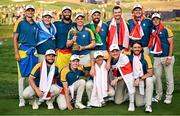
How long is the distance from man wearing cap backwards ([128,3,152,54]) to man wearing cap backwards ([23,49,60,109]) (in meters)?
1.24

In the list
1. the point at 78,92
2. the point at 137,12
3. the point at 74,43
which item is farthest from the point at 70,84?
the point at 137,12

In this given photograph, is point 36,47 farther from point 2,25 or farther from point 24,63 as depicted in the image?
point 2,25

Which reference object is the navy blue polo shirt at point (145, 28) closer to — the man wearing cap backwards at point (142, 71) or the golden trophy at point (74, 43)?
the man wearing cap backwards at point (142, 71)

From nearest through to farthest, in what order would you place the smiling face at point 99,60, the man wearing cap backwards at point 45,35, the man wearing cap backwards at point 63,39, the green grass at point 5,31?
the smiling face at point 99,60 → the man wearing cap backwards at point 45,35 → the man wearing cap backwards at point 63,39 → the green grass at point 5,31

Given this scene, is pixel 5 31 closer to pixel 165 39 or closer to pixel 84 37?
pixel 84 37

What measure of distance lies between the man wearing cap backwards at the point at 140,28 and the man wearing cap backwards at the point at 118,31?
0.31ft

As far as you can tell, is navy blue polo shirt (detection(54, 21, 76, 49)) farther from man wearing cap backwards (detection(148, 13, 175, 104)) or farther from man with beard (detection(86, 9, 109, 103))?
man wearing cap backwards (detection(148, 13, 175, 104))

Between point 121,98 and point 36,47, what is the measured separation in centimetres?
145

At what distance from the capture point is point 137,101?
6559 millimetres

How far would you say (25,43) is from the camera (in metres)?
6.60

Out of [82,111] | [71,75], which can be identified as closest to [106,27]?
[71,75]

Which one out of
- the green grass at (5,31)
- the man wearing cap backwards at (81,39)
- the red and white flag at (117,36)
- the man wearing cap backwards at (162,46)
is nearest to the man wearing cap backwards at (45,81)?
the man wearing cap backwards at (81,39)

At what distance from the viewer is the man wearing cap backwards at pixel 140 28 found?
6.66 m

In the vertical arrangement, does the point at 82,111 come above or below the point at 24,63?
below
